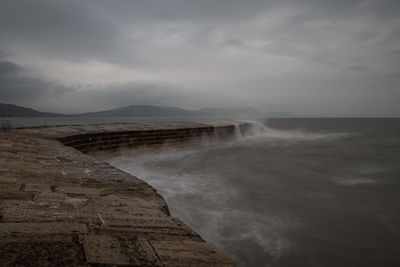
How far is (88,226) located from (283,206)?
359cm

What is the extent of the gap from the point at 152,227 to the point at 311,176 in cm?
600

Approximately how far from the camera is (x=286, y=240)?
3.32 m

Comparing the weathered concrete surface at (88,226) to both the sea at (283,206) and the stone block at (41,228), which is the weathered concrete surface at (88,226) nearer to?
the stone block at (41,228)

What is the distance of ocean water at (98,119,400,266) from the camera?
3064 millimetres

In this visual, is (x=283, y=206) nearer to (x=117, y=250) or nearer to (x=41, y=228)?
(x=117, y=250)

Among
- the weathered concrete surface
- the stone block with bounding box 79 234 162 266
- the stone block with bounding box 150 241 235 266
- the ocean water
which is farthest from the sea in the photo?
the stone block with bounding box 79 234 162 266

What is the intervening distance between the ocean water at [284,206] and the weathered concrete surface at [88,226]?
4.78 ft

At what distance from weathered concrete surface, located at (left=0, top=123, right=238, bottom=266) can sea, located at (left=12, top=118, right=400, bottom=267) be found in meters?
1.46

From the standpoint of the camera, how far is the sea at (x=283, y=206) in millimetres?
3066

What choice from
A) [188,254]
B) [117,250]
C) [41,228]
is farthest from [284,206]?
[41,228]

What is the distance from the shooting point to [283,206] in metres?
4.50

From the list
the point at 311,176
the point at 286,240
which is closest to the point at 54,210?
the point at 286,240

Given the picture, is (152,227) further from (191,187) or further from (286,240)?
(191,187)

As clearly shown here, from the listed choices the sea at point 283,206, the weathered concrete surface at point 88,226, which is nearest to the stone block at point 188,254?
the weathered concrete surface at point 88,226
